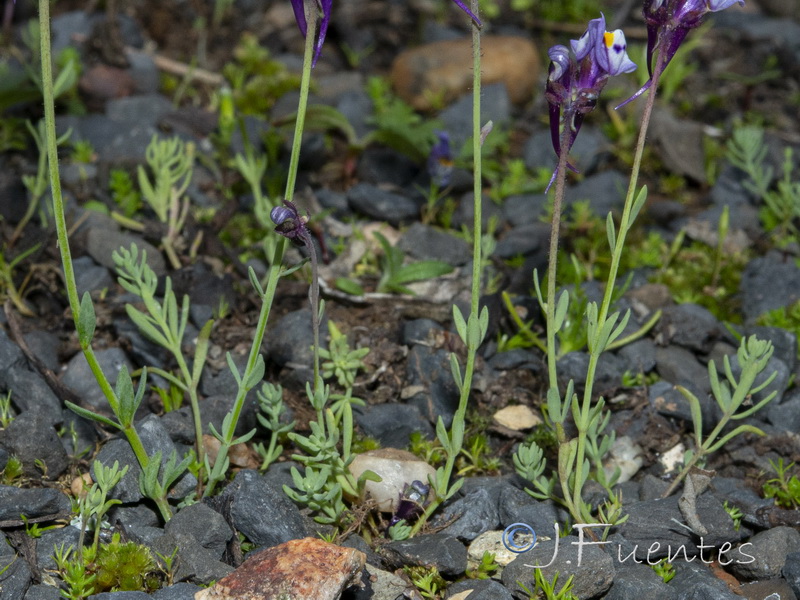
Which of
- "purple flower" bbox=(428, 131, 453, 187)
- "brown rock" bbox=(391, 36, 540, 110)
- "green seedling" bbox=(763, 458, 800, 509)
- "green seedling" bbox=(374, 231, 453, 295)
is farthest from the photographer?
"brown rock" bbox=(391, 36, 540, 110)

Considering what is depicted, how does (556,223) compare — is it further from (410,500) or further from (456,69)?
(456,69)

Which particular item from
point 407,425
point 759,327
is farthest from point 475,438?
A: point 759,327

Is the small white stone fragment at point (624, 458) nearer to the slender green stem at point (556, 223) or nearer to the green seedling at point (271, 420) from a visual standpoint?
the slender green stem at point (556, 223)

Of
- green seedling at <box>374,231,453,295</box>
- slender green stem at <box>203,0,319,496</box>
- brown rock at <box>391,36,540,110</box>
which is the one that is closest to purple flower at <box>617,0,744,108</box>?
slender green stem at <box>203,0,319,496</box>

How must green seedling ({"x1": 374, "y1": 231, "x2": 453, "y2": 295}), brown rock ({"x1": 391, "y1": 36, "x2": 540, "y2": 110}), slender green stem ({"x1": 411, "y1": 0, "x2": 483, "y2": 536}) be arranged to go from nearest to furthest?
slender green stem ({"x1": 411, "y1": 0, "x2": 483, "y2": 536}), green seedling ({"x1": 374, "y1": 231, "x2": 453, "y2": 295}), brown rock ({"x1": 391, "y1": 36, "x2": 540, "y2": 110})

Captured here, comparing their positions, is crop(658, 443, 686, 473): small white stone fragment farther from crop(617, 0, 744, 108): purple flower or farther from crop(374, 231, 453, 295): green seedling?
crop(617, 0, 744, 108): purple flower

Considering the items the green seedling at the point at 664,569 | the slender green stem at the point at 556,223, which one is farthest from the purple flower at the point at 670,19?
the green seedling at the point at 664,569

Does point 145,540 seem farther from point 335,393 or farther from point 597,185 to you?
point 597,185
